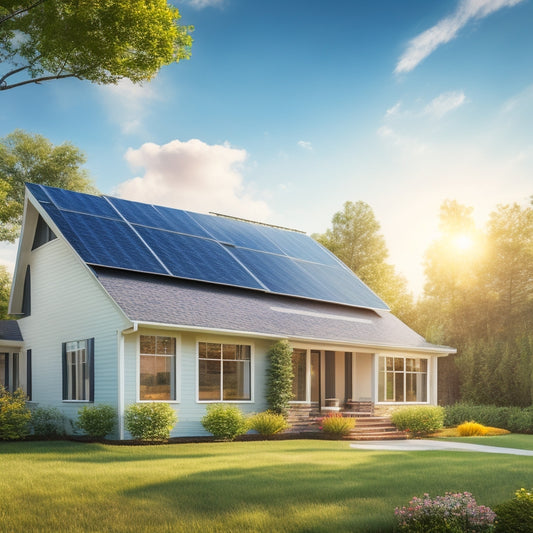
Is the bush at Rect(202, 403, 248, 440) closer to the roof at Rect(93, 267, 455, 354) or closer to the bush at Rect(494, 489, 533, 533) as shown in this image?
the roof at Rect(93, 267, 455, 354)

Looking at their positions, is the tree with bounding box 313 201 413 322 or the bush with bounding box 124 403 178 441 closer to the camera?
the bush with bounding box 124 403 178 441

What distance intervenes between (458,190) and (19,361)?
96.8 ft

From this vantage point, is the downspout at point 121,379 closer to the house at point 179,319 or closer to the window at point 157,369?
the house at point 179,319

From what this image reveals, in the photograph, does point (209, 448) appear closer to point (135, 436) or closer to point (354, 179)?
point (135, 436)

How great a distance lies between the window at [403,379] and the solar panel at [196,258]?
5688 millimetres

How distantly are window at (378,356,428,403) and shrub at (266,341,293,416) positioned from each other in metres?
5.13

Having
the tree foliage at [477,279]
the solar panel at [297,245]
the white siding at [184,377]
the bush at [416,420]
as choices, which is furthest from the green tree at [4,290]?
the tree foliage at [477,279]

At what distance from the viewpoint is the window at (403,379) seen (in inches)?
889

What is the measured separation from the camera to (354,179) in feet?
86.0

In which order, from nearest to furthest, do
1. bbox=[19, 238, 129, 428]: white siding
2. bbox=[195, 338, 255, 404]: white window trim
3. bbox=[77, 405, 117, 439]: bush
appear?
bbox=[77, 405, 117, 439]: bush → bbox=[19, 238, 129, 428]: white siding → bbox=[195, 338, 255, 404]: white window trim

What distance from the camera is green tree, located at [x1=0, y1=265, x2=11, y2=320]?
33.2m

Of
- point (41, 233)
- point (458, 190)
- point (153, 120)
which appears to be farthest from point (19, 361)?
point (458, 190)

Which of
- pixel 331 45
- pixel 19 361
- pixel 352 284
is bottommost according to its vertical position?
pixel 19 361

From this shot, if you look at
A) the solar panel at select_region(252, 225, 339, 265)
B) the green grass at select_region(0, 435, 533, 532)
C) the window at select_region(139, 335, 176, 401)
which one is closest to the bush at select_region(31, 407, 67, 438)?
the green grass at select_region(0, 435, 533, 532)
